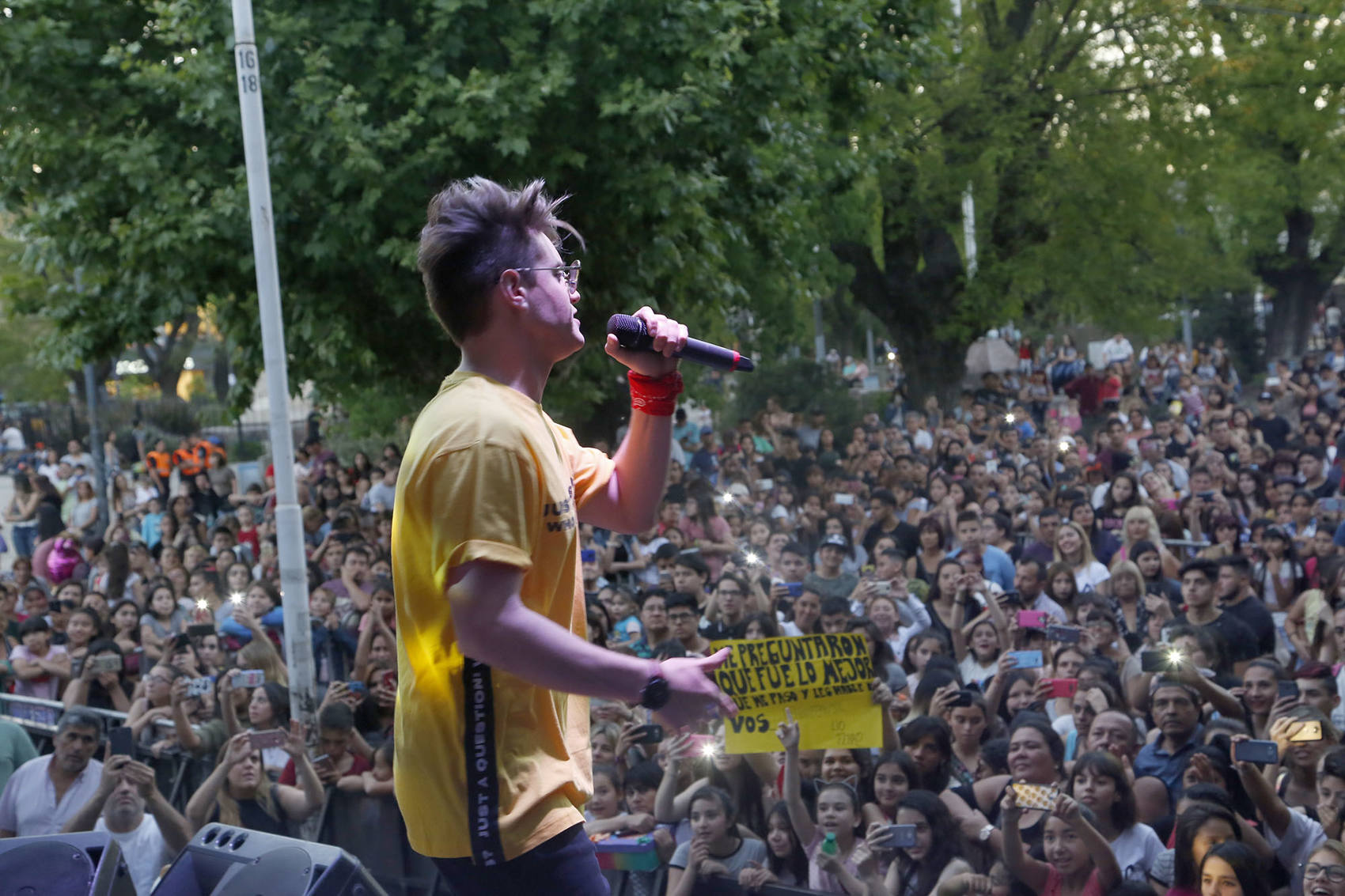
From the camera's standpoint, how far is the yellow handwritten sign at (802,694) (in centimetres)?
570

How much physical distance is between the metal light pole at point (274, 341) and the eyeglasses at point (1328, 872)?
515cm

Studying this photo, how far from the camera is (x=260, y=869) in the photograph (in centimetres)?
301

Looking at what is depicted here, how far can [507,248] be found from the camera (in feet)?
7.66

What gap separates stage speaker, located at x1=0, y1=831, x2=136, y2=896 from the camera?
312 centimetres

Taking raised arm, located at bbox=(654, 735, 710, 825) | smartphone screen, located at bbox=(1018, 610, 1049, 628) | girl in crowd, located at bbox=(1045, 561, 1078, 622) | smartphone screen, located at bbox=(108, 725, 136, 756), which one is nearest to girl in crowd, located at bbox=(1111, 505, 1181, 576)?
girl in crowd, located at bbox=(1045, 561, 1078, 622)

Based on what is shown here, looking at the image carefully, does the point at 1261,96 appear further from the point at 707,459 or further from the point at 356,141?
the point at 356,141

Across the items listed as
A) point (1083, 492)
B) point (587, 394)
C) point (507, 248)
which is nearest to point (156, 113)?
point (587, 394)

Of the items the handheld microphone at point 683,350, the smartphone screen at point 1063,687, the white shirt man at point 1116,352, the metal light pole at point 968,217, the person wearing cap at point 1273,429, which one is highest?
the metal light pole at point 968,217

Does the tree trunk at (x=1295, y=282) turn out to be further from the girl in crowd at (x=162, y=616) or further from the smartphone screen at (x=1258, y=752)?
the smartphone screen at (x=1258, y=752)

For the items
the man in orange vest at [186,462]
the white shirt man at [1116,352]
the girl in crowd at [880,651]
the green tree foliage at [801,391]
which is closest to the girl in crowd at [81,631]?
the girl in crowd at [880,651]

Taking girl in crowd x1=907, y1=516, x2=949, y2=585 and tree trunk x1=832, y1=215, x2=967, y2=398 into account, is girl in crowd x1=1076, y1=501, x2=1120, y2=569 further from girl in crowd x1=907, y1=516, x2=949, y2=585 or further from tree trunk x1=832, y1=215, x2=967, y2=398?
tree trunk x1=832, y1=215, x2=967, y2=398

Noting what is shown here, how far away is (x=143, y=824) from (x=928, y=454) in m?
11.9

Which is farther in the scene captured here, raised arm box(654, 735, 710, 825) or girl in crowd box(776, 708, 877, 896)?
raised arm box(654, 735, 710, 825)

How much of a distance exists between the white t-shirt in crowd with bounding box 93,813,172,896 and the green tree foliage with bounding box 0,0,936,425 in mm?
4214
